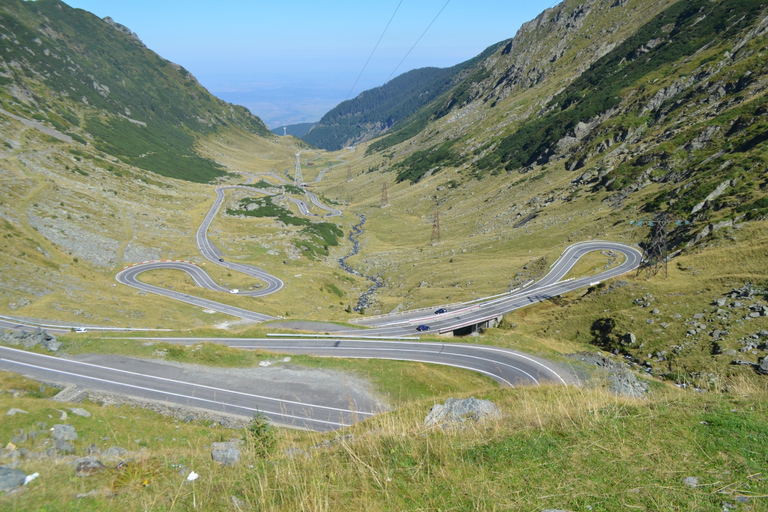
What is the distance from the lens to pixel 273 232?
10431 centimetres

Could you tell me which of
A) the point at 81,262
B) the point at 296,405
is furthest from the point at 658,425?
the point at 81,262

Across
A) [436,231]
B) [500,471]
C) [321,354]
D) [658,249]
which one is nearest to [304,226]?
[436,231]

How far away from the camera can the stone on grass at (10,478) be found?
669cm

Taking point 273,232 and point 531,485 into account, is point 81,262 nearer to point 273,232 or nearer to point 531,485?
point 273,232

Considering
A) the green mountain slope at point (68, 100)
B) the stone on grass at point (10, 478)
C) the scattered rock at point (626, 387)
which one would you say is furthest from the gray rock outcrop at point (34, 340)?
the green mountain slope at point (68, 100)

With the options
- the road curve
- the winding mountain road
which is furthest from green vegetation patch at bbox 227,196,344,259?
the road curve

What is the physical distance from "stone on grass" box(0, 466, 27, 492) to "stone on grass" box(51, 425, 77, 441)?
9418mm

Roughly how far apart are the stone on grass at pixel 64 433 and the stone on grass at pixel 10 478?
30.9 feet

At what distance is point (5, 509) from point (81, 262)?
70.7 m

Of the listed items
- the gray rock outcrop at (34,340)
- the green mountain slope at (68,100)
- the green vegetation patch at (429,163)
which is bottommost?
the gray rock outcrop at (34,340)

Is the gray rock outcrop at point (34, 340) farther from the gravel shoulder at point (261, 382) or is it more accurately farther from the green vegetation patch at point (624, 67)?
the green vegetation patch at point (624, 67)

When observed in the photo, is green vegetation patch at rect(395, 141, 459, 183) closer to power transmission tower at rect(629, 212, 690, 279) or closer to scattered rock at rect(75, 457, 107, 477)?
power transmission tower at rect(629, 212, 690, 279)

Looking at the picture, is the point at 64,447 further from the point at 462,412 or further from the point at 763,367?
the point at 763,367

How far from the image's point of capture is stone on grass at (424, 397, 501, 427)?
9.59m
